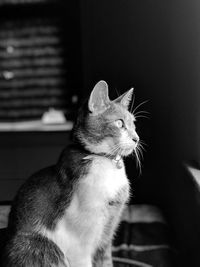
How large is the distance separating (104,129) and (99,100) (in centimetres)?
9

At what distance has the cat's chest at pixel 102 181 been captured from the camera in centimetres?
111

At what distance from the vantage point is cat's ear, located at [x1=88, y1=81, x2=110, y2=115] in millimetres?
1146

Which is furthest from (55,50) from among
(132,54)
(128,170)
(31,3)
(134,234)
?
(134,234)

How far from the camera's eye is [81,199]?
3.66 ft

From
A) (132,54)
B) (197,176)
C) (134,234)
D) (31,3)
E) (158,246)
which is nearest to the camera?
(197,176)

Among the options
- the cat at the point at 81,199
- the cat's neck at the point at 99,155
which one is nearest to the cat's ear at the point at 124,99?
the cat at the point at 81,199

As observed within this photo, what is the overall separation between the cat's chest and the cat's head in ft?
0.13

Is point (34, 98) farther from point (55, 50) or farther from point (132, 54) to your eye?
point (132, 54)

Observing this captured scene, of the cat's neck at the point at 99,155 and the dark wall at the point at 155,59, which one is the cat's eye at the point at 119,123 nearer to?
the cat's neck at the point at 99,155

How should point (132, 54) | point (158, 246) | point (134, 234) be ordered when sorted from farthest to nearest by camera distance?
point (132, 54) → point (134, 234) → point (158, 246)

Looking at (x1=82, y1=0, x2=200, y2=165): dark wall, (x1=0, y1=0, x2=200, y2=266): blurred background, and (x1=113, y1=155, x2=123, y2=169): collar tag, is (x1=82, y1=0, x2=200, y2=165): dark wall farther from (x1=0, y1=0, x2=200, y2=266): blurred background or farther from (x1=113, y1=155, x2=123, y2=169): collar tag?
(x1=113, y1=155, x2=123, y2=169): collar tag

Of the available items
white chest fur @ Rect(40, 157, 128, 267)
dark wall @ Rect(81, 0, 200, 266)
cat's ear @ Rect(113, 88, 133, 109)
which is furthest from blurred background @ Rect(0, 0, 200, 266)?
white chest fur @ Rect(40, 157, 128, 267)

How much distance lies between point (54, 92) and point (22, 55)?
0.28 metres

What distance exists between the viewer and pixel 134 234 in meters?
1.45
